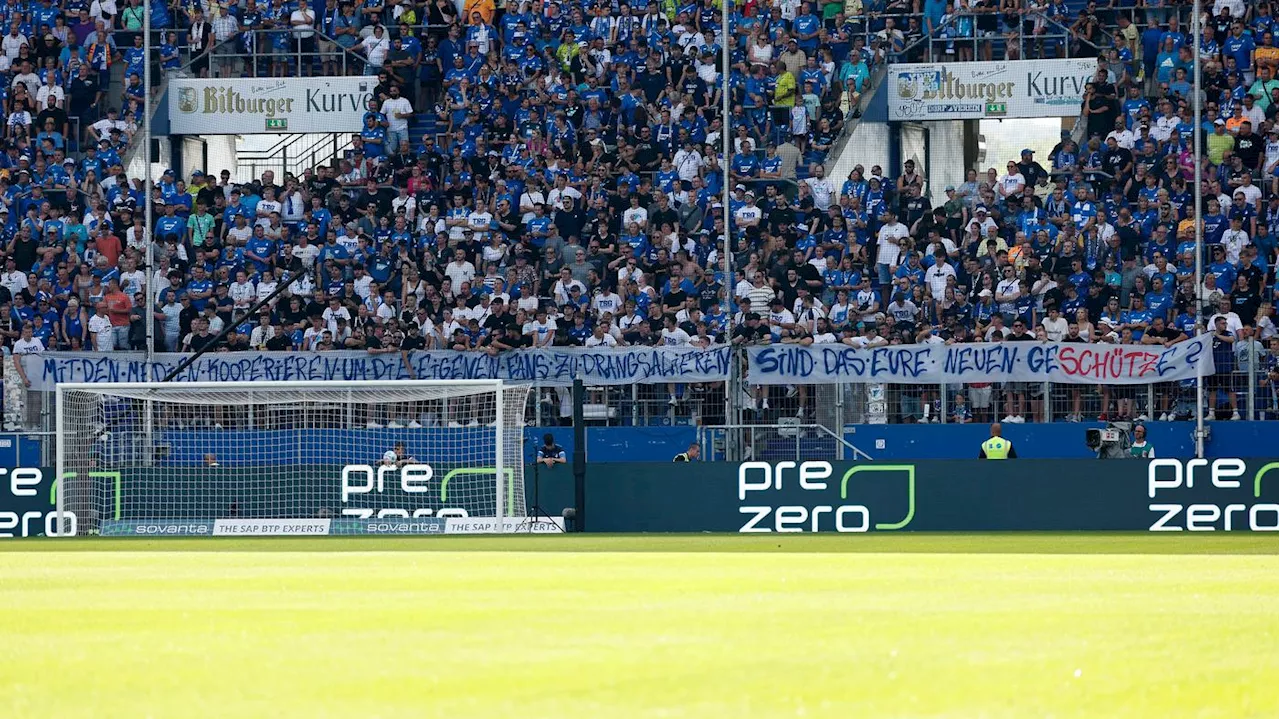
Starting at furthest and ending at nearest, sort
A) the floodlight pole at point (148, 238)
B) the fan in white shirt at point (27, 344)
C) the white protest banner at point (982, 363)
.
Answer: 1. the fan in white shirt at point (27, 344)
2. the floodlight pole at point (148, 238)
3. the white protest banner at point (982, 363)

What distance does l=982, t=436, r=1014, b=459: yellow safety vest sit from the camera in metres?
25.5

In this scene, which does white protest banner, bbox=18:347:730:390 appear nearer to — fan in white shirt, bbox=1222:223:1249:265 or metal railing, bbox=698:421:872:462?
metal railing, bbox=698:421:872:462

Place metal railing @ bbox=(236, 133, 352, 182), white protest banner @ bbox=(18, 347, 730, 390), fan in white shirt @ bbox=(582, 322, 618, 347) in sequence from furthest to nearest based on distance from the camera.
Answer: metal railing @ bbox=(236, 133, 352, 182) < fan in white shirt @ bbox=(582, 322, 618, 347) < white protest banner @ bbox=(18, 347, 730, 390)

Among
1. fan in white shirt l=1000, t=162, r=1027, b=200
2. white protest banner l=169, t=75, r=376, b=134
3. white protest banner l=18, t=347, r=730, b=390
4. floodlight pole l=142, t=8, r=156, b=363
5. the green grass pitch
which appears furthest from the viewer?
white protest banner l=169, t=75, r=376, b=134

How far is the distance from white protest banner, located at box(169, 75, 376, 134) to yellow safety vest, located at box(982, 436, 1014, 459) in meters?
14.5

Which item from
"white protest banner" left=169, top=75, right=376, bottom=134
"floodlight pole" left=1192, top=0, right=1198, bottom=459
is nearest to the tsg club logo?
"floodlight pole" left=1192, top=0, right=1198, bottom=459

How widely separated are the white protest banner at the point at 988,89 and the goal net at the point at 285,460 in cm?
1047

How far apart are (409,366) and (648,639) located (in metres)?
20.6

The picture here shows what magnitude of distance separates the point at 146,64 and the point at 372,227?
177 inches

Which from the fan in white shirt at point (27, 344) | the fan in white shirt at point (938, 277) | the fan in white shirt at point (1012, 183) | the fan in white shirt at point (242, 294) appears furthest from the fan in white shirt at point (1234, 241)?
the fan in white shirt at point (27, 344)

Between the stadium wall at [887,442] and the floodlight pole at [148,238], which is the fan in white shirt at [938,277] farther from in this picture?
the floodlight pole at [148,238]

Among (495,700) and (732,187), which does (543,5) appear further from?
(495,700)

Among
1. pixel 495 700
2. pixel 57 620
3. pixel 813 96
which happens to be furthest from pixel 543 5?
pixel 495 700

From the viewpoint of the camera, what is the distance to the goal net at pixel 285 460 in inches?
1022
